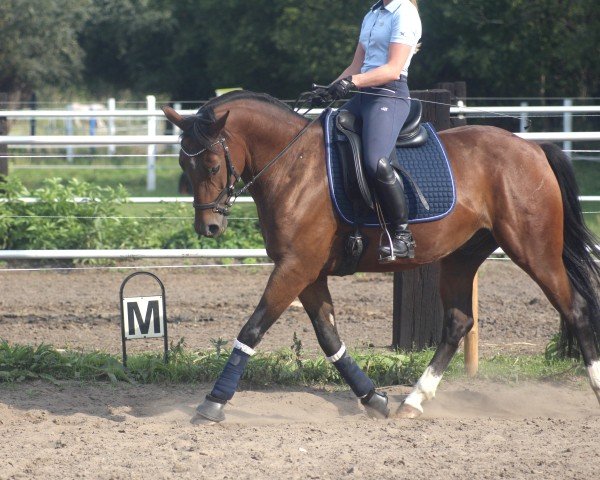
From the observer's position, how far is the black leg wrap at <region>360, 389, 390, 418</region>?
19.5ft

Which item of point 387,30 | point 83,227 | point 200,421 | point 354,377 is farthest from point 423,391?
point 83,227

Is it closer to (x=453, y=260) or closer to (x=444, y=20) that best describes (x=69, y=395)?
(x=453, y=260)

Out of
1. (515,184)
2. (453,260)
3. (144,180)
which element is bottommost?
(144,180)

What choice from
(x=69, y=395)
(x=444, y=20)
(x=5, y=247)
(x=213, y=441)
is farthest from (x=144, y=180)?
(x=213, y=441)

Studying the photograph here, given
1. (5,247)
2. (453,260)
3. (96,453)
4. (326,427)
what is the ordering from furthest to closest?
(5,247) → (453,260) → (326,427) → (96,453)

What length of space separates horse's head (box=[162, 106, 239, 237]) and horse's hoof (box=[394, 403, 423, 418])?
5.33ft

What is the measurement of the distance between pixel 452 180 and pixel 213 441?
2138mm

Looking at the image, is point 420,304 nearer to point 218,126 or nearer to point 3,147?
point 218,126

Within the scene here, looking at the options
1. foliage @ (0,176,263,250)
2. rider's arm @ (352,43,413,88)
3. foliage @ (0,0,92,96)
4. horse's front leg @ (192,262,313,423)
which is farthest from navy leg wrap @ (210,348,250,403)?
foliage @ (0,0,92,96)

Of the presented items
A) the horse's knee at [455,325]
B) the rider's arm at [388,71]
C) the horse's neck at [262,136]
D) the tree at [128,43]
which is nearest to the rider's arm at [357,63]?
the rider's arm at [388,71]

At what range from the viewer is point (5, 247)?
1102 centimetres

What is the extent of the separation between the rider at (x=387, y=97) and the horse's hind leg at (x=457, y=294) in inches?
29.0

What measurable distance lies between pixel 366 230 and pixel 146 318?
1813 millimetres

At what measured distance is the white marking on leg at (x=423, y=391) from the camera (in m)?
6.03
